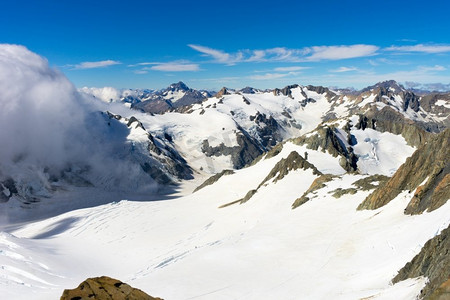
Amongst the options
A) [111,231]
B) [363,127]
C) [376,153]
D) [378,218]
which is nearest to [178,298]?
[378,218]

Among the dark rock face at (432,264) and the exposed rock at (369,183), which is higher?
the dark rock face at (432,264)

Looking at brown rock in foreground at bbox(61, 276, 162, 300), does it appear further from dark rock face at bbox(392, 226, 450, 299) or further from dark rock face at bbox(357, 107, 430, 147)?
dark rock face at bbox(357, 107, 430, 147)

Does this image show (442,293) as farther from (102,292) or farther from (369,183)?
(369,183)

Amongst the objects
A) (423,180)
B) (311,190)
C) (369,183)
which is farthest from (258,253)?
(369,183)

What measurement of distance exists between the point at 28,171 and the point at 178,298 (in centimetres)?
19914

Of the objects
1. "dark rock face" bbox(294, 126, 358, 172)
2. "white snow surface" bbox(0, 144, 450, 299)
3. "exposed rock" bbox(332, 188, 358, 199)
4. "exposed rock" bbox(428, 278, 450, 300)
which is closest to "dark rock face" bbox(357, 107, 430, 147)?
"dark rock face" bbox(294, 126, 358, 172)

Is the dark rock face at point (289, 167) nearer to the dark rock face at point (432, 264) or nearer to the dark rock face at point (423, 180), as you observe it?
the dark rock face at point (423, 180)

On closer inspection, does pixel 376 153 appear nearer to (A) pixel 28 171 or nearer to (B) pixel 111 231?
(B) pixel 111 231

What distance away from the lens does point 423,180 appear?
38.6 meters

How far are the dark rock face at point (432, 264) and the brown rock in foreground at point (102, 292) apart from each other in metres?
16.1

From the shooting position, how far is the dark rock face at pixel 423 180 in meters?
31.6

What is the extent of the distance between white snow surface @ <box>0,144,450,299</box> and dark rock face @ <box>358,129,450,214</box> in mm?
1771

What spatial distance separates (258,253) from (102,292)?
24.0 metres

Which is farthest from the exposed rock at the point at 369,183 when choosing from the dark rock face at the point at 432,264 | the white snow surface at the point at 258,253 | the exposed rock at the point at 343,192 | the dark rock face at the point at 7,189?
the dark rock face at the point at 7,189
